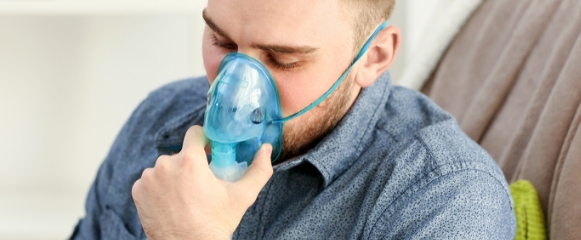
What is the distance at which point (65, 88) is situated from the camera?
209cm

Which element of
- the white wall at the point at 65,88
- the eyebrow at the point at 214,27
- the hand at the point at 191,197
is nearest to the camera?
the hand at the point at 191,197

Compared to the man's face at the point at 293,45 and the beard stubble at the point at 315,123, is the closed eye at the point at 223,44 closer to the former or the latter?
the man's face at the point at 293,45

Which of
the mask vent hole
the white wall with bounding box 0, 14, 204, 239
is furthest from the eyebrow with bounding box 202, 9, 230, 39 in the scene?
the white wall with bounding box 0, 14, 204, 239

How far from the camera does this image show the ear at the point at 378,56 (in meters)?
1.06

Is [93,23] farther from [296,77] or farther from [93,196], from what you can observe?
[296,77]

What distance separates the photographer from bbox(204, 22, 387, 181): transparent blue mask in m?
0.90

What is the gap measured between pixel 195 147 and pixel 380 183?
286 mm

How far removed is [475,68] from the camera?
1287 mm

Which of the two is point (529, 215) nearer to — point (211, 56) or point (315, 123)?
point (315, 123)

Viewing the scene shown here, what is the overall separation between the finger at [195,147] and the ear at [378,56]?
0.30 metres

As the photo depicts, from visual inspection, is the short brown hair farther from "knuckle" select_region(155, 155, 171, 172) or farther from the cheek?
"knuckle" select_region(155, 155, 171, 172)

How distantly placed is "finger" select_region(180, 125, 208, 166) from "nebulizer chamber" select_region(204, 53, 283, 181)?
1cm

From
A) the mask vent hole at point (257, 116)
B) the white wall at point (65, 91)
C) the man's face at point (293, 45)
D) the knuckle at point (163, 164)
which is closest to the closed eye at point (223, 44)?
the man's face at point (293, 45)

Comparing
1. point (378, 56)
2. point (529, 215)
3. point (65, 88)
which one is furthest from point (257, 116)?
point (65, 88)
